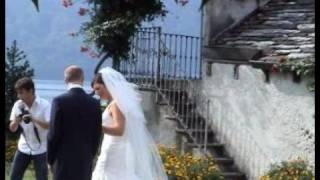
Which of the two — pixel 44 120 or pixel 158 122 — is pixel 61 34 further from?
pixel 44 120

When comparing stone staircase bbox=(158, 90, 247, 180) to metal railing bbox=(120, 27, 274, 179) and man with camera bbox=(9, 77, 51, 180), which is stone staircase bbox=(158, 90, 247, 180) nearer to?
metal railing bbox=(120, 27, 274, 179)

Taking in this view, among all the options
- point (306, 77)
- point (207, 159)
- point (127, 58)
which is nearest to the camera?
point (306, 77)

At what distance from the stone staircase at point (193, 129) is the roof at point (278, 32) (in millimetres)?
1174

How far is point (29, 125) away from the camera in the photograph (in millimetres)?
6996

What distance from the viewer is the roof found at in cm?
1067

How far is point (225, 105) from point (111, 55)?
Result: 7.98 ft

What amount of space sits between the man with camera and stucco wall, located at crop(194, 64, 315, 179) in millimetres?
4371

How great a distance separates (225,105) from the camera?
1197cm

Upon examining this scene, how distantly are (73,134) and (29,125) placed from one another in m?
1.23

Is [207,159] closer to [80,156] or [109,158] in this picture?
[109,158]

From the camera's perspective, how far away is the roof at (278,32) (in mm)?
10673

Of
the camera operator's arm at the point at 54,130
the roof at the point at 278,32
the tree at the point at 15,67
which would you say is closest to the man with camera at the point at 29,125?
the camera operator's arm at the point at 54,130

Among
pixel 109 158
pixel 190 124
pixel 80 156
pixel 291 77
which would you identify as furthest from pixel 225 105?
Result: pixel 80 156

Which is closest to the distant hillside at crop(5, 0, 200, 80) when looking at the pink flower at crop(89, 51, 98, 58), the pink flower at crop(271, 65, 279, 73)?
the pink flower at crop(89, 51, 98, 58)
